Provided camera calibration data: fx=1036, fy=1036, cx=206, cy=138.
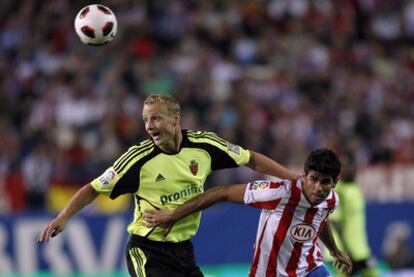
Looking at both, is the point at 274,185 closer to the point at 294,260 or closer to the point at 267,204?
the point at 267,204

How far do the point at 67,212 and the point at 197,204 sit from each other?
0.86 metres

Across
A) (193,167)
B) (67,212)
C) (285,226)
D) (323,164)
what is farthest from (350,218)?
(67,212)

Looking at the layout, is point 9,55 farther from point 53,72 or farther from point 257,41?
point 257,41

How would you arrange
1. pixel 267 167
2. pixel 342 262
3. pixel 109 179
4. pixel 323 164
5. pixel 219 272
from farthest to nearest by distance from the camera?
pixel 219 272 < pixel 267 167 < pixel 342 262 < pixel 109 179 < pixel 323 164

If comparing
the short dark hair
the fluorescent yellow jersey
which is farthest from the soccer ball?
the short dark hair

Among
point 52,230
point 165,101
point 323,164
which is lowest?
point 52,230

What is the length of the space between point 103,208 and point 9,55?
3.53m

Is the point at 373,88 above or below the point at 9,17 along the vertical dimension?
below

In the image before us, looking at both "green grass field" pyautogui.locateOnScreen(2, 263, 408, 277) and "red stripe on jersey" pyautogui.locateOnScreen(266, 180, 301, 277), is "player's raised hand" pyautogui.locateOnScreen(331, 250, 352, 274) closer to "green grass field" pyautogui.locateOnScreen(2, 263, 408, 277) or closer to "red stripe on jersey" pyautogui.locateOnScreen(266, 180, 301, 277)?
"red stripe on jersey" pyautogui.locateOnScreen(266, 180, 301, 277)

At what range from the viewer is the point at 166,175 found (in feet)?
22.9

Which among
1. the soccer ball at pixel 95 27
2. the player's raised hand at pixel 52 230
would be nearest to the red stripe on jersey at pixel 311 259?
the player's raised hand at pixel 52 230

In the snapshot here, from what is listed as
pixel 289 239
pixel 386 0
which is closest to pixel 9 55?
pixel 386 0

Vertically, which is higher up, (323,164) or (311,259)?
(323,164)

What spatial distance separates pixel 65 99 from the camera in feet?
52.2
